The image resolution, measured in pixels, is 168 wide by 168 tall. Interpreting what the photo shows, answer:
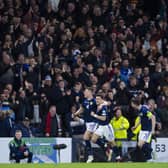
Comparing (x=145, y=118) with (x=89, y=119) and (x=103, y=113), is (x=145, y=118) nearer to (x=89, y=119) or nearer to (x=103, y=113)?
(x=103, y=113)

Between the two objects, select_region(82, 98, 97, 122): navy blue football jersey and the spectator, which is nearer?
select_region(82, 98, 97, 122): navy blue football jersey

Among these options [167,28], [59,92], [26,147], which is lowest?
[26,147]

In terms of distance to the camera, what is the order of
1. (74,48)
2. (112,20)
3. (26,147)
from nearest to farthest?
(26,147) < (74,48) < (112,20)

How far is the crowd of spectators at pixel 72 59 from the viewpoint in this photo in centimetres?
2103

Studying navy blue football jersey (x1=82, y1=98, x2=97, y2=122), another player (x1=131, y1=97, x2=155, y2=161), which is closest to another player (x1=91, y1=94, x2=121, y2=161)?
navy blue football jersey (x1=82, y1=98, x2=97, y2=122)

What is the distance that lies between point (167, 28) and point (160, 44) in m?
0.83

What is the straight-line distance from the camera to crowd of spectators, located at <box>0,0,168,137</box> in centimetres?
2103

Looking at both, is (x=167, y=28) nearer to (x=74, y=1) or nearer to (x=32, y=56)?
(x=74, y=1)

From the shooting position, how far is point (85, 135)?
2062cm

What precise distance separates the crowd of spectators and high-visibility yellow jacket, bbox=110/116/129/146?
0.54 metres

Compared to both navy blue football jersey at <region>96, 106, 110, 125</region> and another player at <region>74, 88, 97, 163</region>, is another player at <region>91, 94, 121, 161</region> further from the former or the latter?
another player at <region>74, 88, 97, 163</region>

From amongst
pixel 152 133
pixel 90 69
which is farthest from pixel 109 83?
pixel 152 133

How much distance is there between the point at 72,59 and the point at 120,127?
2687mm

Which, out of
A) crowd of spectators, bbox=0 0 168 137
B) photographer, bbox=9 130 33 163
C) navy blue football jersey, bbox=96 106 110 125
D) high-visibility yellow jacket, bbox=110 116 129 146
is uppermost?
crowd of spectators, bbox=0 0 168 137
